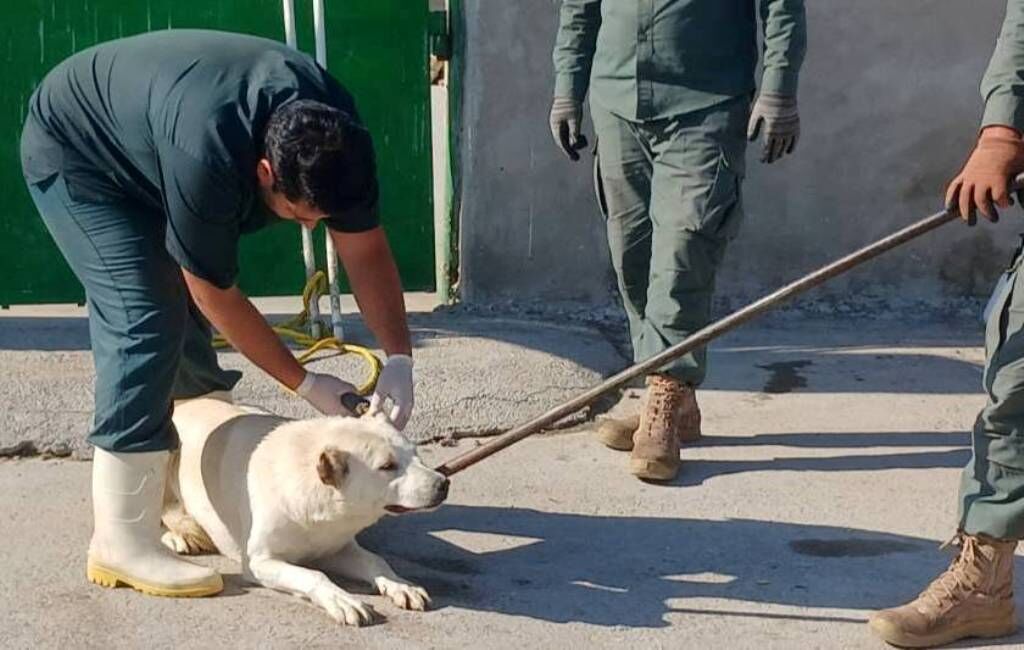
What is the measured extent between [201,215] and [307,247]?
8.90 feet

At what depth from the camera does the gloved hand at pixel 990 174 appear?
140 inches

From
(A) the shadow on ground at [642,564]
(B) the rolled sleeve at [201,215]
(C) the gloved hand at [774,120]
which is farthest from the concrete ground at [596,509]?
(C) the gloved hand at [774,120]

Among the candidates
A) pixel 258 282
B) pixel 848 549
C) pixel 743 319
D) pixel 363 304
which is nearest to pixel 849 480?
pixel 848 549

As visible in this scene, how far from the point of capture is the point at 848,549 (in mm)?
4492

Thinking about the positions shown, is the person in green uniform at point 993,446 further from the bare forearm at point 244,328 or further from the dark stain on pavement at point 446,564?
the bare forearm at point 244,328

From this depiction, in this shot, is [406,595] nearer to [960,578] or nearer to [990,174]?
[960,578]

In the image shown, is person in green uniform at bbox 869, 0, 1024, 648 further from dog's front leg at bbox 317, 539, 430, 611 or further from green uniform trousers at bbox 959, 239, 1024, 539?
dog's front leg at bbox 317, 539, 430, 611

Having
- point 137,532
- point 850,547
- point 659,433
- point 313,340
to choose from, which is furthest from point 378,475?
point 313,340

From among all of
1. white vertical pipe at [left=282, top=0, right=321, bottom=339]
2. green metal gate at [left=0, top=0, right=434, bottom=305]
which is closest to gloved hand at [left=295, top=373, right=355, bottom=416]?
white vertical pipe at [left=282, top=0, right=321, bottom=339]

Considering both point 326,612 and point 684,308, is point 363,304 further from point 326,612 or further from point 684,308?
point 684,308

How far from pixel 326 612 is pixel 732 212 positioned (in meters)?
1.87

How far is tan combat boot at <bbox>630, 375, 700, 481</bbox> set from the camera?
4.96 metres

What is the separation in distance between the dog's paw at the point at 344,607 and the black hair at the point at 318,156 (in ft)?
3.33

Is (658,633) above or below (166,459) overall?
below
